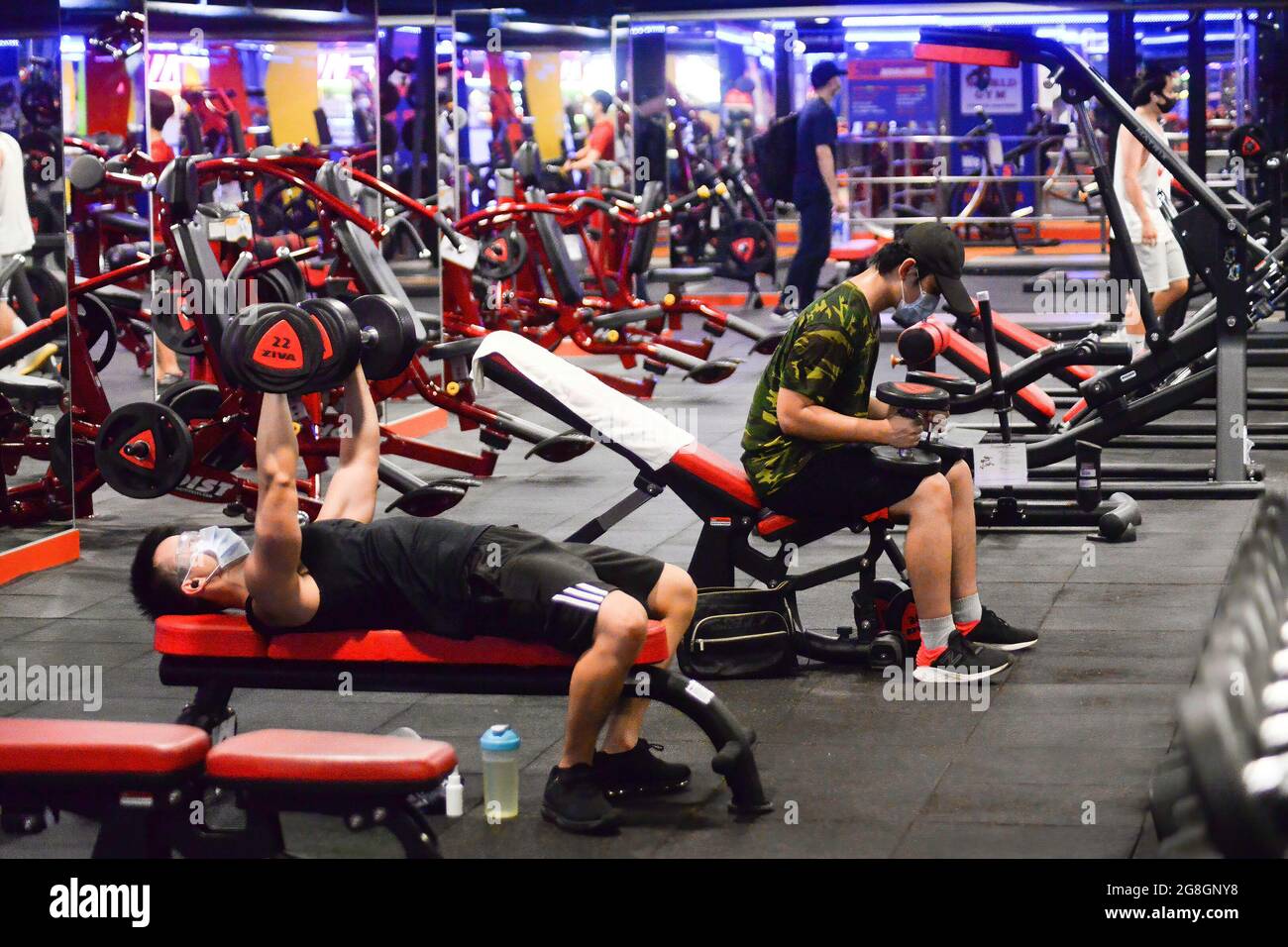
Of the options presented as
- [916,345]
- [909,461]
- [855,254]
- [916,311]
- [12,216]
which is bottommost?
[909,461]

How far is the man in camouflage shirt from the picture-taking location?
470 cm

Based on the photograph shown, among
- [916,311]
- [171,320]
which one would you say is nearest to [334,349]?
[916,311]

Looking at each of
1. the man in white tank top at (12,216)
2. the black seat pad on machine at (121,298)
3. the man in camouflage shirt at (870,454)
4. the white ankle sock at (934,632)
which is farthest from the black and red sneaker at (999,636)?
the black seat pad on machine at (121,298)

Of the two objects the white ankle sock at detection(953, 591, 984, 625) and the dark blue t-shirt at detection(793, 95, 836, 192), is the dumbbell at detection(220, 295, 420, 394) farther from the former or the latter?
the dark blue t-shirt at detection(793, 95, 836, 192)

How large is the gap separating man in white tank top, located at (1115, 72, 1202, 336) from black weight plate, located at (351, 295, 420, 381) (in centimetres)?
557

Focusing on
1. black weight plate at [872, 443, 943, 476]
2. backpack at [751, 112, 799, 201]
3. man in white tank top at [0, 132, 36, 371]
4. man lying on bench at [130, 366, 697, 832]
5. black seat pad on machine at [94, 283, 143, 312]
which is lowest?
man lying on bench at [130, 366, 697, 832]

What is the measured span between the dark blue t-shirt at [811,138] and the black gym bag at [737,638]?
24.8 feet

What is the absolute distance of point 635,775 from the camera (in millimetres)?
3863

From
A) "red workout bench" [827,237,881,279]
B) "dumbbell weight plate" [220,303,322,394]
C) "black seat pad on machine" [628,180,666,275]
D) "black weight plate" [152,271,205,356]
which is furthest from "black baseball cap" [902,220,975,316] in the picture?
"red workout bench" [827,237,881,279]

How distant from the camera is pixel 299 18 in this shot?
8805 mm

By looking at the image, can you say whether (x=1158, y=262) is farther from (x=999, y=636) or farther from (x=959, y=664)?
(x=959, y=664)

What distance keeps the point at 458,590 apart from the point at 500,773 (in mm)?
400

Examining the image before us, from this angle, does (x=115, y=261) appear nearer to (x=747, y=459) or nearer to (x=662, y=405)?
(x=662, y=405)

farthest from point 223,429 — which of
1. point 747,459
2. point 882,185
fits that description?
point 882,185
